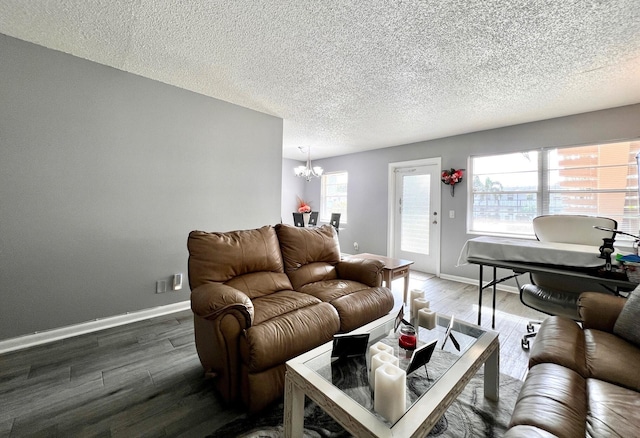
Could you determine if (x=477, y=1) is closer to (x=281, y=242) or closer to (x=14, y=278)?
(x=281, y=242)

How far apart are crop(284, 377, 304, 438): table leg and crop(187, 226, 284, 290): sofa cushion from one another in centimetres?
99

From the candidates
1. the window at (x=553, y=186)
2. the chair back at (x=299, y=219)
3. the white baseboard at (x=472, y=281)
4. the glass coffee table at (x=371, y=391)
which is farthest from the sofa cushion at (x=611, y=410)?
the chair back at (x=299, y=219)

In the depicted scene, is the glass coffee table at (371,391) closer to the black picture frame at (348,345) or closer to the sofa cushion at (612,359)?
the black picture frame at (348,345)

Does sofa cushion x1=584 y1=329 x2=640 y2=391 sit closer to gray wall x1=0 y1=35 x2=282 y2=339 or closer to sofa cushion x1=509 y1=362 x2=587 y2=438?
sofa cushion x1=509 y1=362 x2=587 y2=438

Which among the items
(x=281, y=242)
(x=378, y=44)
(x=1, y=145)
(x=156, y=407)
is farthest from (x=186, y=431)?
(x=378, y=44)

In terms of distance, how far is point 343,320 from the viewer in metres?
1.89

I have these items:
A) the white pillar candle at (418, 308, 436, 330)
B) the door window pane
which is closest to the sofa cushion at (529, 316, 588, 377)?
the white pillar candle at (418, 308, 436, 330)

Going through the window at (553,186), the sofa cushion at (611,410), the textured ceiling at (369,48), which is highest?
the textured ceiling at (369,48)

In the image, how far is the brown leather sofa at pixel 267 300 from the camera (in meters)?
1.45

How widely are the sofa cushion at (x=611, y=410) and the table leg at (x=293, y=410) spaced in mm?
1068

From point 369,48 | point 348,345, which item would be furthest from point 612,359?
point 369,48

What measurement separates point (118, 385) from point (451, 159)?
492 cm

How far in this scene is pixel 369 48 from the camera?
2104 mm

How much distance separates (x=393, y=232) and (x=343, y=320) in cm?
371
